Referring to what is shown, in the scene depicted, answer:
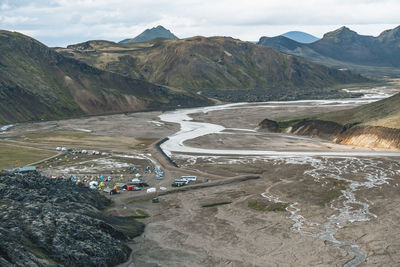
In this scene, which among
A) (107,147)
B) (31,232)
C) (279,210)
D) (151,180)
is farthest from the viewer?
(107,147)

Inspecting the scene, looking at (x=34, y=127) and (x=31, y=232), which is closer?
(x=31, y=232)

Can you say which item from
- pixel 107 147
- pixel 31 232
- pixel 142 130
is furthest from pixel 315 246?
pixel 142 130

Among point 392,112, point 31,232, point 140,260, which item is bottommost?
point 140,260

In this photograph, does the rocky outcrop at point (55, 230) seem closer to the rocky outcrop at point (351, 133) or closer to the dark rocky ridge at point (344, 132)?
the rocky outcrop at point (351, 133)

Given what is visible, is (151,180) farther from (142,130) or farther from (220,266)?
(142,130)

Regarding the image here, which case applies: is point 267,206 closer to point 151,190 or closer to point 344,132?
point 151,190

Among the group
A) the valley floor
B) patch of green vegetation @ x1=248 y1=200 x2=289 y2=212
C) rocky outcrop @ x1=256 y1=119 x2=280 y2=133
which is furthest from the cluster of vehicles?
rocky outcrop @ x1=256 y1=119 x2=280 y2=133

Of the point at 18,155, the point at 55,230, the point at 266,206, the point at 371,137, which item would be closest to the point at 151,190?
the point at 266,206

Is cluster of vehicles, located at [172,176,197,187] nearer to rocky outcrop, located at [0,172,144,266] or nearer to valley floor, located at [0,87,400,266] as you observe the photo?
valley floor, located at [0,87,400,266]
